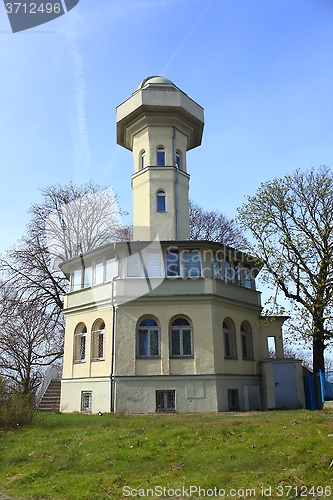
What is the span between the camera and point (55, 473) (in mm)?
10539

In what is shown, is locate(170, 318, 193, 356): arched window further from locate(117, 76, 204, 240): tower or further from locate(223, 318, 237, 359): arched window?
locate(117, 76, 204, 240): tower

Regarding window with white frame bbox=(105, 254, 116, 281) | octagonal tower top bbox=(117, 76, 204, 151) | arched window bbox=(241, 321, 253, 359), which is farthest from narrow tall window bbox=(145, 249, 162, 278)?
octagonal tower top bbox=(117, 76, 204, 151)

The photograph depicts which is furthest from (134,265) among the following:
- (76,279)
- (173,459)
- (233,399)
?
(173,459)

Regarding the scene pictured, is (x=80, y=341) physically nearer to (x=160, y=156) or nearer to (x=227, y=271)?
(x=227, y=271)

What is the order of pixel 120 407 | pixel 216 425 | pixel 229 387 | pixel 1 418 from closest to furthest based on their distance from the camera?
1. pixel 216 425
2. pixel 1 418
3. pixel 120 407
4. pixel 229 387

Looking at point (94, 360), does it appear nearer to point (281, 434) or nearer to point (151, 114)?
point (281, 434)

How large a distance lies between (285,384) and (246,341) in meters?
2.72

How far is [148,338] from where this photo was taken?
796 inches

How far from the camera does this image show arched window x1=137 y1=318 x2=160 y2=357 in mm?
20109

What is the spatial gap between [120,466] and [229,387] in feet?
34.6

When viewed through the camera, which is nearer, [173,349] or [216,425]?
[216,425]

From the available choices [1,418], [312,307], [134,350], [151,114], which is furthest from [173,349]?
[151,114]

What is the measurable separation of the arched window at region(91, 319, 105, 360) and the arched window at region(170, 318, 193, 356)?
3287 mm

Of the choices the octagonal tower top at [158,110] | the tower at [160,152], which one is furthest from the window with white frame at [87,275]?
the octagonal tower top at [158,110]
